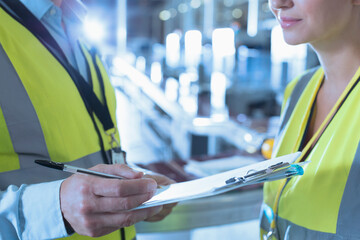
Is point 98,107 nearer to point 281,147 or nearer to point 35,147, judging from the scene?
point 35,147

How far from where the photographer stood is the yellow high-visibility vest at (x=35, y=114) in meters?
0.78

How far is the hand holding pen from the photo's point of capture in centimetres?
65

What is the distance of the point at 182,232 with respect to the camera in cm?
172

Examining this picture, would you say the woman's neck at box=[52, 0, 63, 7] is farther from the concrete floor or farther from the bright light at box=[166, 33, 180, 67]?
the bright light at box=[166, 33, 180, 67]

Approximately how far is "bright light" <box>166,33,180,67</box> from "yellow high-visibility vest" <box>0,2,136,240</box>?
37.4 ft

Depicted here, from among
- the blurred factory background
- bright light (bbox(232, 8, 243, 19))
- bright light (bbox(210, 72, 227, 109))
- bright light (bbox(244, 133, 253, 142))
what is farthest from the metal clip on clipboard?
bright light (bbox(232, 8, 243, 19))

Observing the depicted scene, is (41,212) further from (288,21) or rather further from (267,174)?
(288,21)

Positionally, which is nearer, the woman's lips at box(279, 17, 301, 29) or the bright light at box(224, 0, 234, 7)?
the woman's lips at box(279, 17, 301, 29)

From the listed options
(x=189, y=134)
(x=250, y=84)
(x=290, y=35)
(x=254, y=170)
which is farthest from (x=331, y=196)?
(x=250, y=84)

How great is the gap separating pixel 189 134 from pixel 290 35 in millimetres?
3453

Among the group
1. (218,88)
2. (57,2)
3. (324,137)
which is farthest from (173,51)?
(324,137)

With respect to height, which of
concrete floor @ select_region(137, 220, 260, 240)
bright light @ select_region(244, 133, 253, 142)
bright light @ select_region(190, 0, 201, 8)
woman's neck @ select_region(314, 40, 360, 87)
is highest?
woman's neck @ select_region(314, 40, 360, 87)

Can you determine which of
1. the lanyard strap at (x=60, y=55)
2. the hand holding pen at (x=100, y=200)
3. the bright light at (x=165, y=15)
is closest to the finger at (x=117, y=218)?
the hand holding pen at (x=100, y=200)

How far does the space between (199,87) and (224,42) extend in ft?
6.82
